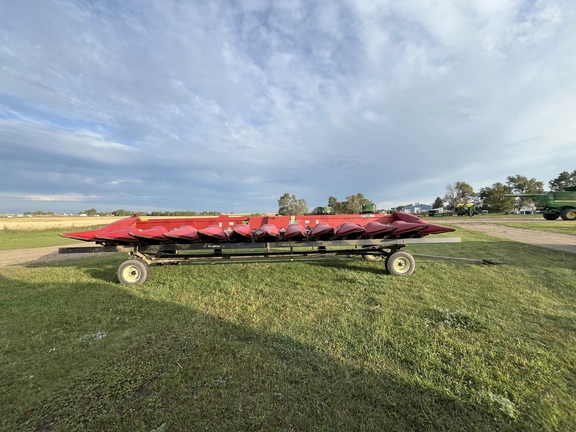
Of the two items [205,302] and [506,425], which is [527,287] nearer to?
[506,425]

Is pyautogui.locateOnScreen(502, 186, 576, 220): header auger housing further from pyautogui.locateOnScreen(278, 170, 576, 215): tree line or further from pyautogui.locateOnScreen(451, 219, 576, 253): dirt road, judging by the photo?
pyautogui.locateOnScreen(278, 170, 576, 215): tree line

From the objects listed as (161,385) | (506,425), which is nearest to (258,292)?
(161,385)

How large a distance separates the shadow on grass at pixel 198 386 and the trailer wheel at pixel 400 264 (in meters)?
3.43

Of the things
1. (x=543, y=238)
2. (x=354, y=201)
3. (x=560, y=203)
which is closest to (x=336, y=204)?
(x=354, y=201)

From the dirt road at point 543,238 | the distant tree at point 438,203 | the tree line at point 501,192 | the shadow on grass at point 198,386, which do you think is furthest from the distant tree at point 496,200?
the shadow on grass at point 198,386

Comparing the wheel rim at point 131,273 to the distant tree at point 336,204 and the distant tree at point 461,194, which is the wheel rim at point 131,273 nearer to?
the distant tree at point 336,204

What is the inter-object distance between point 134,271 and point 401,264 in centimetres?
581

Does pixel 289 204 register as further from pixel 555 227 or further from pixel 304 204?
pixel 555 227

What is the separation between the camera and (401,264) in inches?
219

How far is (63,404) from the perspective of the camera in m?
2.04

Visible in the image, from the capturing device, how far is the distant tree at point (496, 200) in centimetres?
5622

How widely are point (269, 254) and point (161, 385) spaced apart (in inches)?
142

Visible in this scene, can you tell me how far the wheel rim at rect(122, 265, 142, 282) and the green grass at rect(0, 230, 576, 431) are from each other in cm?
28

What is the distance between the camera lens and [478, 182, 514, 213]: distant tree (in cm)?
5622
